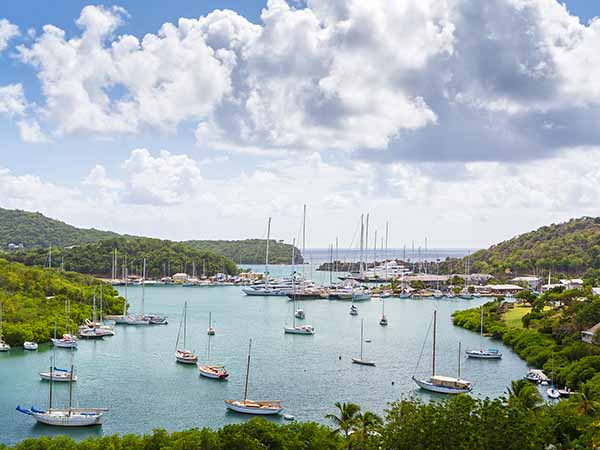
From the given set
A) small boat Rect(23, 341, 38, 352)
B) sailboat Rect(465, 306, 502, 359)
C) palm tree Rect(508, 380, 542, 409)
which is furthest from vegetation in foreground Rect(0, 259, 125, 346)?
palm tree Rect(508, 380, 542, 409)

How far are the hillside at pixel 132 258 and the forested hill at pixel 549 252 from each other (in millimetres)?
57439

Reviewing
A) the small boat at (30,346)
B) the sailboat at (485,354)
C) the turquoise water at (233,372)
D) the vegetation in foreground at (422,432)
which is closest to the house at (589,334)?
the turquoise water at (233,372)

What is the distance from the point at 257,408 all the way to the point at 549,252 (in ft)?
360

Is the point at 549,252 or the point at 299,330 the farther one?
the point at 549,252

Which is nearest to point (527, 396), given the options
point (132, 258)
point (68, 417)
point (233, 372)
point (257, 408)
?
point (257, 408)

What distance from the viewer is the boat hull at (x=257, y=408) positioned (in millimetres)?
33906

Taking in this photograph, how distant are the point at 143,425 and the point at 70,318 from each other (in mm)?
31180

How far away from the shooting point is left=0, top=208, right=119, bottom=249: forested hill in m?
175

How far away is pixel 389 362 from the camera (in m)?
48.8

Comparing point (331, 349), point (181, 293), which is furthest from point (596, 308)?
point (181, 293)

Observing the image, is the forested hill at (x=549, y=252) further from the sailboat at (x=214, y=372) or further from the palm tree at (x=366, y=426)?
the palm tree at (x=366, y=426)

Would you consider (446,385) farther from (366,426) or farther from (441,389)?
(366,426)

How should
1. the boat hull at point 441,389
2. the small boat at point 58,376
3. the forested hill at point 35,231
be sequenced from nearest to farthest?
the boat hull at point 441,389 < the small boat at point 58,376 < the forested hill at point 35,231

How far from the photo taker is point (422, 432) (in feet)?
65.5
